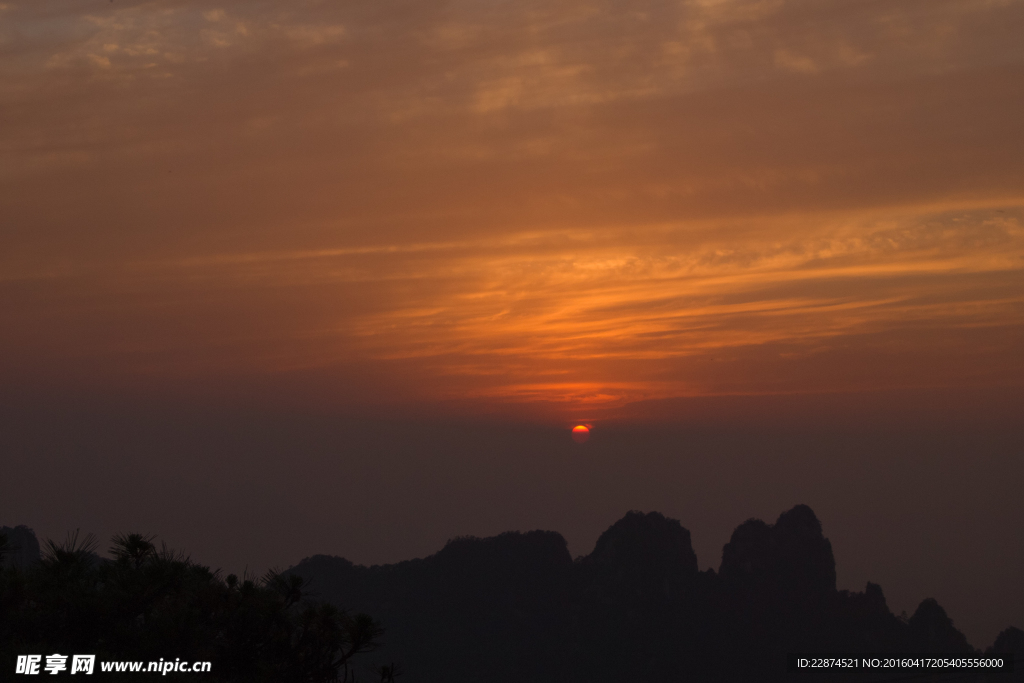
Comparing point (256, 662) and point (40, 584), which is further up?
point (40, 584)

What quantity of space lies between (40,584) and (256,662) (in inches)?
193

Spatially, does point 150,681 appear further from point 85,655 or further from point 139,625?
point 139,625

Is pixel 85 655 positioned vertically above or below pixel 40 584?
below

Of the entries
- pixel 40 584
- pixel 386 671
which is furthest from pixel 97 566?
pixel 386 671

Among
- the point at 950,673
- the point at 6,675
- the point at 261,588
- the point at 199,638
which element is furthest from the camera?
the point at 950,673

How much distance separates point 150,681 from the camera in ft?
57.2

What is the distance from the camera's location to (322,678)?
2023cm

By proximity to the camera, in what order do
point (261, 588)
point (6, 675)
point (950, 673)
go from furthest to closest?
point (950, 673), point (261, 588), point (6, 675)

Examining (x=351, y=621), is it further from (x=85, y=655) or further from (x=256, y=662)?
(x=85, y=655)

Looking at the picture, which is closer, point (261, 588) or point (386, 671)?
point (386, 671)

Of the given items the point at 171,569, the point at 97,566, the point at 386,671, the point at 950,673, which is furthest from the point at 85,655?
the point at 950,673

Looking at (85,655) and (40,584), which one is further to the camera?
(40,584)

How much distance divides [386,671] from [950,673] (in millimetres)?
39849

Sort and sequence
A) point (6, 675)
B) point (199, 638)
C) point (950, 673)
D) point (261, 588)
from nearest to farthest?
point (6, 675) → point (199, 638) → point (261, 588) → point (950, 673)
